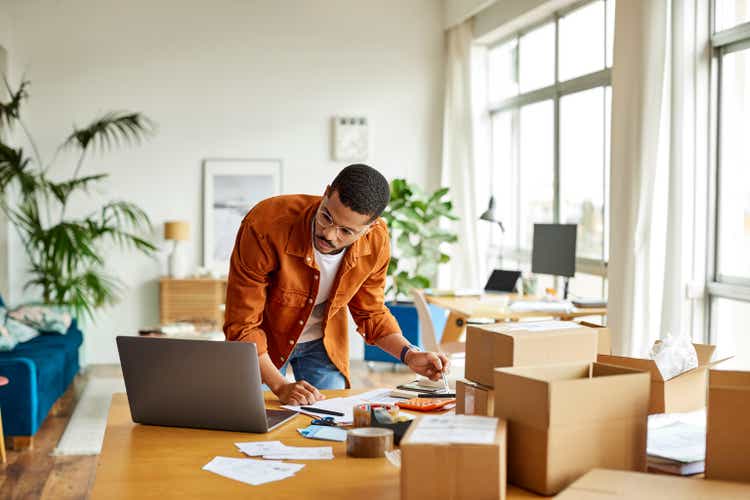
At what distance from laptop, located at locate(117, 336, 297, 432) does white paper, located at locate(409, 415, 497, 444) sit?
21.3 inches

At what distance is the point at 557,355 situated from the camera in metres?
2.09

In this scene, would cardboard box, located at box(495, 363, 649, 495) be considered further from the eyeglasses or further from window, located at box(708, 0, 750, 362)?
window, located at box(708, 0, 750, 362)

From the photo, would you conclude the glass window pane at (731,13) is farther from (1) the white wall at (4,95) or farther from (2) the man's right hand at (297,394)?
(1) the white wall at (4,95)

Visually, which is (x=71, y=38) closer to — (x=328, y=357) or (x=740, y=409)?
(x=328, y=357)

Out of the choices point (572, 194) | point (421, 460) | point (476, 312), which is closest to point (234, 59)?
point (572, 194)

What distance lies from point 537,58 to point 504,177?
1277mm

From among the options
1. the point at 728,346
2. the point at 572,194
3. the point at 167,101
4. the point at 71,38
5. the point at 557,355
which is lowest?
the point at 728,346

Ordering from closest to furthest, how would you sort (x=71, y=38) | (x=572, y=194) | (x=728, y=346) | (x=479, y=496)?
1. (x=479, y=496)
2. (x=728, y=346)
3. (x=572, y=194)
4. (x=71, y=38)

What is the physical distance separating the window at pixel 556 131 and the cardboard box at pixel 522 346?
3945 millimetres

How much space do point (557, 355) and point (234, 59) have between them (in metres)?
6.41

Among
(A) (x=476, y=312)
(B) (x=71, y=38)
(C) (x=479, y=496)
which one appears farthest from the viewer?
(B) (x=71, y=38)

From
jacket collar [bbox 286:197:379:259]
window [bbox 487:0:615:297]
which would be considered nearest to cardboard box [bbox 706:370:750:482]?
jacket collar [bbox 286:197:379:259]

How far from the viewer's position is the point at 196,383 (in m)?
2.21

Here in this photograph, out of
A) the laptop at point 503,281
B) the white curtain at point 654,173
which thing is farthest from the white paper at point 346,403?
the laptop at point 503,281
